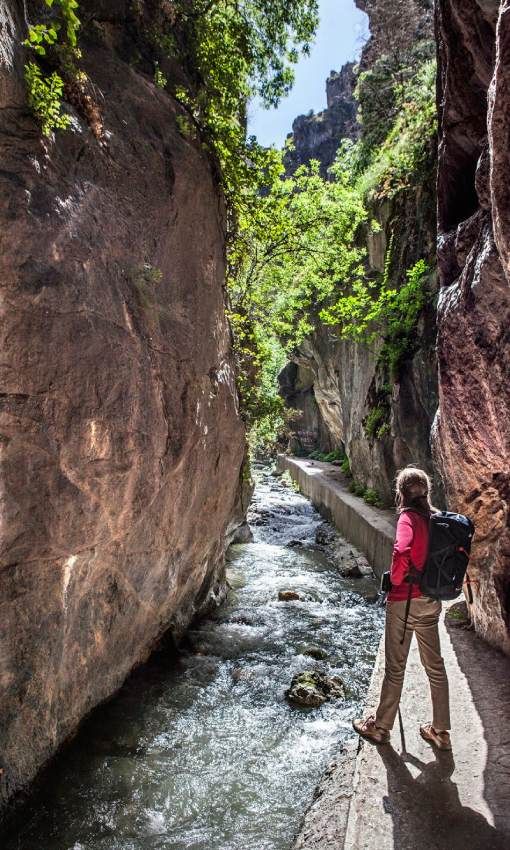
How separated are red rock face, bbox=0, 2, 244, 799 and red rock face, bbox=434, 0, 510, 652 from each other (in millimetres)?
3383

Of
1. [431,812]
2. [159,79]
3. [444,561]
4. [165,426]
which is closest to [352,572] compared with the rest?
[165,426]

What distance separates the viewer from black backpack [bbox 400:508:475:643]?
11.5ft

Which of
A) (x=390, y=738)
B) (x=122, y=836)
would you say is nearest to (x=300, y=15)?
(x=390, y=738)

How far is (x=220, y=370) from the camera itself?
7.61 m

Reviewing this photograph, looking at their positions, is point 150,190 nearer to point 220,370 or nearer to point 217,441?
point 220,370

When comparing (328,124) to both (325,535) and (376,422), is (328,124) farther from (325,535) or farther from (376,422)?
(325,535)

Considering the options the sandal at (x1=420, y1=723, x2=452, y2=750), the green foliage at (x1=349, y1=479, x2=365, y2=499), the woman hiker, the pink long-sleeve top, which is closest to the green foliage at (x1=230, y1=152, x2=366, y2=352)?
the green foliage at (x1=349, y1=479, x2=365, y2=499)

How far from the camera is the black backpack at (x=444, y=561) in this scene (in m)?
3.49

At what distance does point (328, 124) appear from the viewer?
55.4m

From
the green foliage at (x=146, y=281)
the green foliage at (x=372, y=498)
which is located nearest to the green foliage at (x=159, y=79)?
the green foliage at (x=146, y=281)

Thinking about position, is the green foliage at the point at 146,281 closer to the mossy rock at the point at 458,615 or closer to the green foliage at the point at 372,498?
the mossy rock at the point at 458,615

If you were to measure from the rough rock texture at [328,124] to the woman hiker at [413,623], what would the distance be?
189 ft

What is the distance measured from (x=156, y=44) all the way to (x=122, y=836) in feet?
31.8

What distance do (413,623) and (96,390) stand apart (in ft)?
11.2
